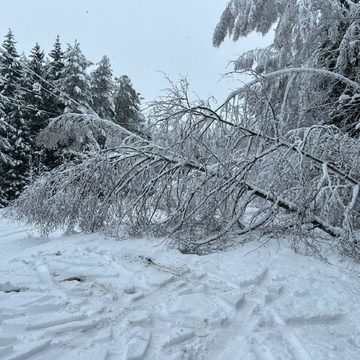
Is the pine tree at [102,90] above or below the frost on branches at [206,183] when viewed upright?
above

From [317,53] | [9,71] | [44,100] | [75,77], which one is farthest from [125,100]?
[317,53]

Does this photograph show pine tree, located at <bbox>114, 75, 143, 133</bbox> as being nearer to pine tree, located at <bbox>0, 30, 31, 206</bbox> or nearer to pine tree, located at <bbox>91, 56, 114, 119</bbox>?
pine tree, located at <bbox>91, 56, 114, 119</bbox>

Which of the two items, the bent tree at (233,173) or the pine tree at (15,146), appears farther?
the pine tree at (15,146)

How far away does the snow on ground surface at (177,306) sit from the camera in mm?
2383

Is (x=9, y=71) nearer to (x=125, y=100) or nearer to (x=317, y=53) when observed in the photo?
(x=125, y=100)

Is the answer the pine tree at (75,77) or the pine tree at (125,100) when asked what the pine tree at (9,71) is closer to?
the pine tree at (75,77)

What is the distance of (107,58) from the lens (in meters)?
19.8

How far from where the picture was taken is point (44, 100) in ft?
66.8

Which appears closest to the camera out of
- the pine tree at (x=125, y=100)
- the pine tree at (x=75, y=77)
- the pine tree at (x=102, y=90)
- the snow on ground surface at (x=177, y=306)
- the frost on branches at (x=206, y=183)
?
the snow on ground surface at (x=177, y=306)

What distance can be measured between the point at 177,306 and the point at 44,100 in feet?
65.1

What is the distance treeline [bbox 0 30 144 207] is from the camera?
1855cm

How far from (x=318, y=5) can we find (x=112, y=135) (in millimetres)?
4597

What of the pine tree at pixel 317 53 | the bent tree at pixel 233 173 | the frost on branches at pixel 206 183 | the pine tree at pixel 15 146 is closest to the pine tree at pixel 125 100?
the pine tree at pixel 15 146

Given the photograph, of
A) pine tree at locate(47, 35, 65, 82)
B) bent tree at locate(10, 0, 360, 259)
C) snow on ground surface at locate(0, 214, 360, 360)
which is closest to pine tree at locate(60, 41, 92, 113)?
pine tree at locate(47, 35, 65, 82)
